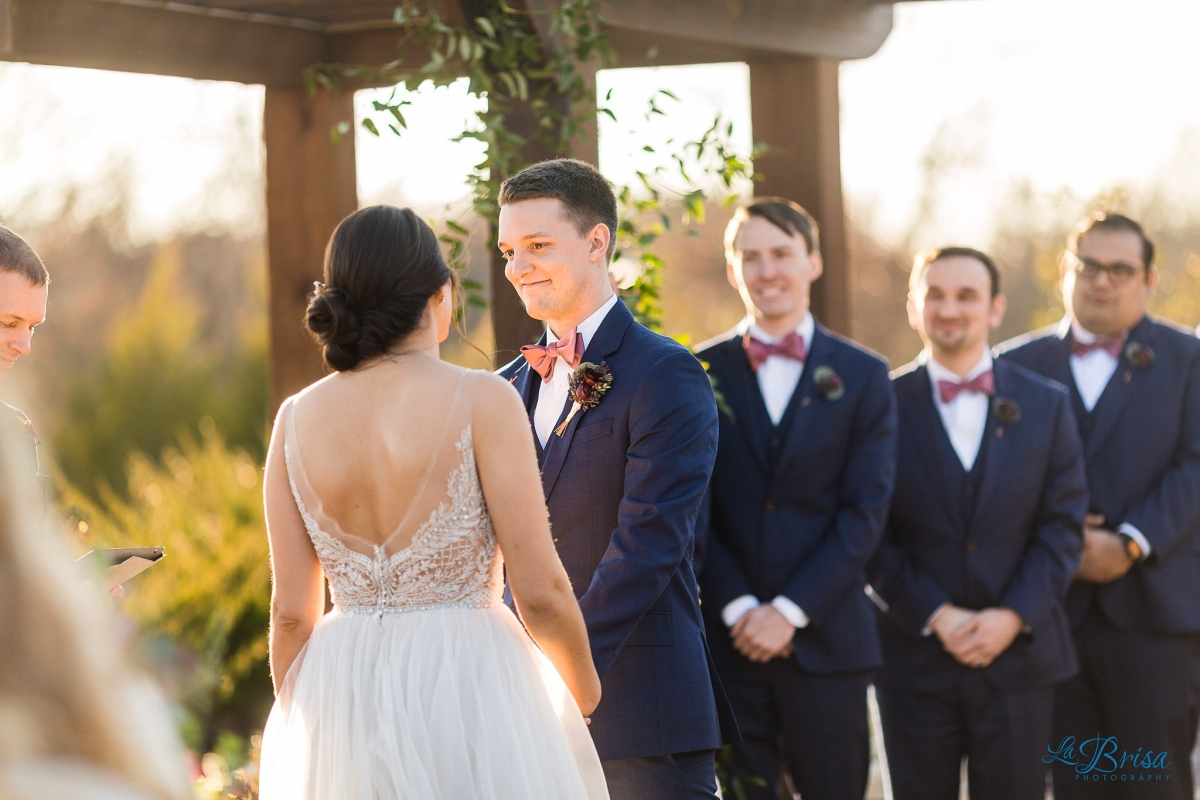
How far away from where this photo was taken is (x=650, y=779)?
9.64ft

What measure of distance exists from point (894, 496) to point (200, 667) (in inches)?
139

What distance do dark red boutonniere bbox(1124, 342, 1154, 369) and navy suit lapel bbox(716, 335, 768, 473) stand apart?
1345 mm

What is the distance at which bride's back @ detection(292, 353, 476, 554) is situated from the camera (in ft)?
7.60

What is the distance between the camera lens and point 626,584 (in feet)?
9.14

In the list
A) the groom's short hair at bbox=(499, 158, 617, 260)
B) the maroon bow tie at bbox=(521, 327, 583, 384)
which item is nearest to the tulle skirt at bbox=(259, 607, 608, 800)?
the maroon bow tie at bbox=(521, 327, 583, 384)

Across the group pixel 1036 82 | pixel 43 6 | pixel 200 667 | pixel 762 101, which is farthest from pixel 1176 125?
pixel 43 6

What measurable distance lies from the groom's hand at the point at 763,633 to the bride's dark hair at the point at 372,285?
Answer: 1955 millimetres

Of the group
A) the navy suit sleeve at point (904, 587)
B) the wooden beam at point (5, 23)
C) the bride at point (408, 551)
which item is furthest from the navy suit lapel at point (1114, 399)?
the wooden beam at point (5, 23)

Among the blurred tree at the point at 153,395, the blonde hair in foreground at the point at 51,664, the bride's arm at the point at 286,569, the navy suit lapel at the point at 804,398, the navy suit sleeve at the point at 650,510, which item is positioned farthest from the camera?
the blurred tree at the point at 153,395

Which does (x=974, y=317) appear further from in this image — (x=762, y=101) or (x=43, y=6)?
(x=43, y=6)

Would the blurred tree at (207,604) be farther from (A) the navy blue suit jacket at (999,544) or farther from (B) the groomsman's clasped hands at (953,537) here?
(A) the navy blue suit jacket at (999,544)

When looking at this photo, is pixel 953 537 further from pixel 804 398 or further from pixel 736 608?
pixel 736 608

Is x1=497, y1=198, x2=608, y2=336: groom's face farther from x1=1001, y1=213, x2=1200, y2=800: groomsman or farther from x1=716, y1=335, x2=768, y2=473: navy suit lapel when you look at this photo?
x1=1001, y1=213, x2=1200, y2=800: groomsman

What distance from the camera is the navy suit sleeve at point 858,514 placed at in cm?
399
